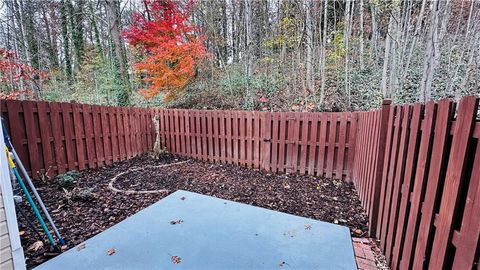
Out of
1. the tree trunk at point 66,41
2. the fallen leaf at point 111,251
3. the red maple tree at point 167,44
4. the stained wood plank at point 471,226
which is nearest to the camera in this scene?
the stained wood plank at point 471,226

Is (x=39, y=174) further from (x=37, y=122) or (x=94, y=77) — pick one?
(x=94, y=77)

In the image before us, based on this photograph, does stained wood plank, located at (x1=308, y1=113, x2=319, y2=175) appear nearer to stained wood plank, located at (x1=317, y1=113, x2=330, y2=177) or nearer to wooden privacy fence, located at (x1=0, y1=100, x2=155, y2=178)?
stained wood plank, located at (x1=317, y1=113, x2=330, y2=177)

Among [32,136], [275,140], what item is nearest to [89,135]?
[32,136]

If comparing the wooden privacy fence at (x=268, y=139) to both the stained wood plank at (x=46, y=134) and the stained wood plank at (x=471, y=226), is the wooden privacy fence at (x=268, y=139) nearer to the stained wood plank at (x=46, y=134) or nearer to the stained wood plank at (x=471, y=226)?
the stained wood plank at (x=46, y=134)

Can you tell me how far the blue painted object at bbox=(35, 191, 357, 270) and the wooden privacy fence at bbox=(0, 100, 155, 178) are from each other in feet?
8.92

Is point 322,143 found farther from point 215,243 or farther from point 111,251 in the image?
point 111,251

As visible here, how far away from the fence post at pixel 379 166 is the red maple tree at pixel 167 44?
6.42 meters

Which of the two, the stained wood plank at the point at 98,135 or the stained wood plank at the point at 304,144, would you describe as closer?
the stained wood plank at the point at 304,144

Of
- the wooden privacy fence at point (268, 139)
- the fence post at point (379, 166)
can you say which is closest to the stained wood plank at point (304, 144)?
the wooden privacy fence at point (268, 139)

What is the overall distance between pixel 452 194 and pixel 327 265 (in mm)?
1043

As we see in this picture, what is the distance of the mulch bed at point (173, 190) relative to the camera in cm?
252

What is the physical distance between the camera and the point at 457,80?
773 cm

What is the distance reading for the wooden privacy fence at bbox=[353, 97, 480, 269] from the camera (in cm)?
88

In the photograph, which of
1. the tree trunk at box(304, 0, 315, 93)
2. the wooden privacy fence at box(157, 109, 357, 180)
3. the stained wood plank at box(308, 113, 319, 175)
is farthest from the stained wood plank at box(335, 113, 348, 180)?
the tree trunk at box(304, 0, 315, 93)
